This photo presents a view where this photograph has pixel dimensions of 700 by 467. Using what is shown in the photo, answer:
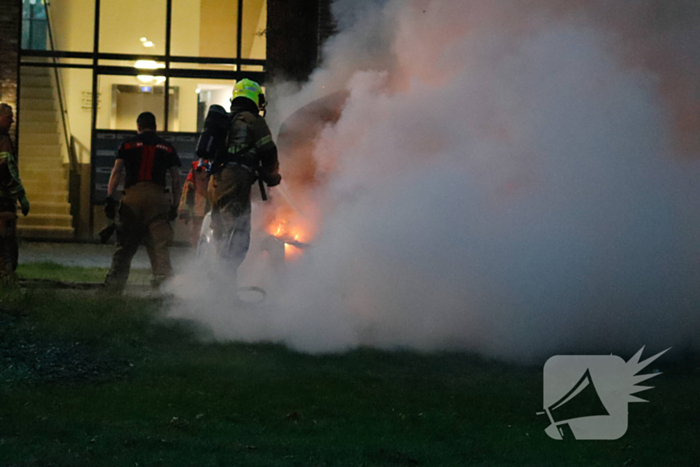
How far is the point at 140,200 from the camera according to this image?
8469mm

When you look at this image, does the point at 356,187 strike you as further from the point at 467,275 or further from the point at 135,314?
the point at 135,314

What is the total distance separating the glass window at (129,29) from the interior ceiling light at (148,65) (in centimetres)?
15

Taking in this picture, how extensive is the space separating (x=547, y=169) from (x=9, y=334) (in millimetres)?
4102

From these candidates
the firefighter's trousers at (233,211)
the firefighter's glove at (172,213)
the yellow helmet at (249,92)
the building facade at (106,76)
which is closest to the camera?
the firefighter's trousers at (233,211)

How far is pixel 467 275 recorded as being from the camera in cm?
663

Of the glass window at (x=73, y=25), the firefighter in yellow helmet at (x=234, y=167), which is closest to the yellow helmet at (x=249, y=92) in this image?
the firefighter in yellow helmet at (x=234, y=167)

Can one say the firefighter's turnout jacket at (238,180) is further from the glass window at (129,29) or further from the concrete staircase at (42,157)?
the concrete staircase at (42,157)

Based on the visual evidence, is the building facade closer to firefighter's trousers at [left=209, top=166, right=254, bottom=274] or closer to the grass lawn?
firefighter's trousers at [left=209, top=166, right=254, bottom=274]

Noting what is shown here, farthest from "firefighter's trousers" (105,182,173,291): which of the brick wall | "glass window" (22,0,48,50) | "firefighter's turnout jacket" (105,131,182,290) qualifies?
"glass window" (22,0,48,50)

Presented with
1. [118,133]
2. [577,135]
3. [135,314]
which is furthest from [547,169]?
[118,133]

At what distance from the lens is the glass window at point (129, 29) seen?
1523 centimetres

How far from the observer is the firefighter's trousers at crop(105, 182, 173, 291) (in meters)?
8.40

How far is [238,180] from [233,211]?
27 cm

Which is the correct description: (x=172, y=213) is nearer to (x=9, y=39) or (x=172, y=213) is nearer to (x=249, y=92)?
(x=249, y=92)
